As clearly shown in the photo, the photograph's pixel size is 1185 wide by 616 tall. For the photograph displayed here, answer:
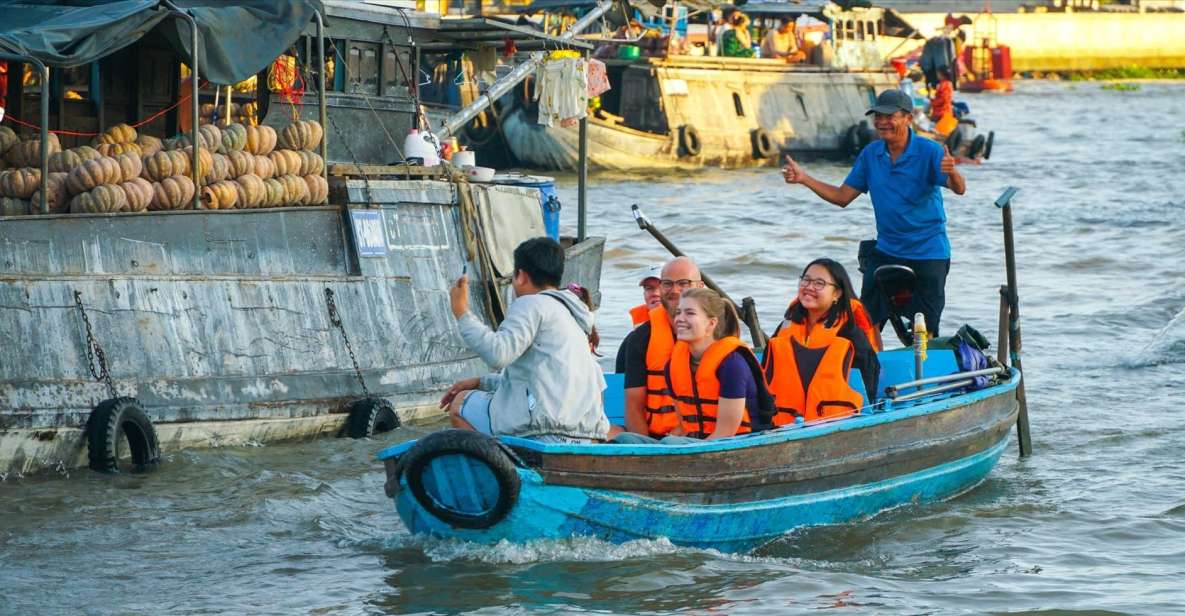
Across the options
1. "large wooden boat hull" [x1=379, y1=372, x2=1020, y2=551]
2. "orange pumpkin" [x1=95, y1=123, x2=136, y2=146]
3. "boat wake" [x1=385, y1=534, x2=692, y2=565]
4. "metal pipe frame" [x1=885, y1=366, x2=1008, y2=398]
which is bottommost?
"boat wake" [x1=385, y1=534, x2=692, y2=565]

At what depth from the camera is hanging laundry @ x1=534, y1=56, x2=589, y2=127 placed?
53.2ft

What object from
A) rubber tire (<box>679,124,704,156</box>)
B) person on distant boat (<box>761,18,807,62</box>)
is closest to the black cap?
rubber tire (<box>679,124,704,156</box>)

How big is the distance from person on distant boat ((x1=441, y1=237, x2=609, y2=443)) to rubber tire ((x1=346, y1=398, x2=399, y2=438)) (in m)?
3.35

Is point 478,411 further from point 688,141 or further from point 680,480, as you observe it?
point 688,141

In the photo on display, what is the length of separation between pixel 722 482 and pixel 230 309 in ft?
13.8

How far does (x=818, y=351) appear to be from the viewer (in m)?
9.11

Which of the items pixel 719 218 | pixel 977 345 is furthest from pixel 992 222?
pixel 977 345

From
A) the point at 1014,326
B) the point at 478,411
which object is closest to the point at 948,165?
the point at 1014,326

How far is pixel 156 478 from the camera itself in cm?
1041

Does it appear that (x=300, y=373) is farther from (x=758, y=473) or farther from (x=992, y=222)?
(x=992, y=222)

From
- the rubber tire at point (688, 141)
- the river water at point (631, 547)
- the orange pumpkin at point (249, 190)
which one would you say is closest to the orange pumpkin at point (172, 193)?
the orange pumpkin at point (249, 190)

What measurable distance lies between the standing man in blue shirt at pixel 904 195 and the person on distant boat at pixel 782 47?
91.5ft

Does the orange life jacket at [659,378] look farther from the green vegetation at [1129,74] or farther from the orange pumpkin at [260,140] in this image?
the green vegetation at [1129,74]

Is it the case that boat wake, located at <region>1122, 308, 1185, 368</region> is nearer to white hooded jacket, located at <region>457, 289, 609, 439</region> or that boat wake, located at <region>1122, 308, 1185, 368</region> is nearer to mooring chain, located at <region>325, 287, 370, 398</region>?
mooring chain, located at <region>325, 287, 370, 398</region>
